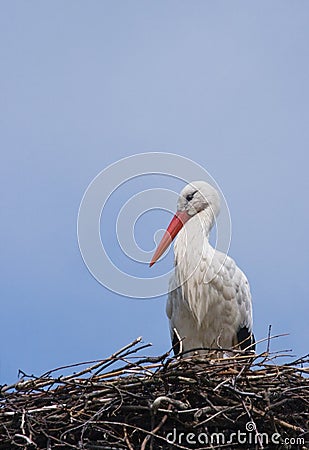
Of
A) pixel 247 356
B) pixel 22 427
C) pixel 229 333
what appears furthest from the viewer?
pixel 229 333

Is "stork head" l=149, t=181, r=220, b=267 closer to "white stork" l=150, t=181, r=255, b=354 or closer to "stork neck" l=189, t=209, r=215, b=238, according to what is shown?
"stork neck" l=189, t=209, r=215, b=238

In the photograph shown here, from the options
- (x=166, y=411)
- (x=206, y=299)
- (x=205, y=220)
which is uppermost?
(x=205, y=220)

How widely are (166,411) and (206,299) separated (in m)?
1.63

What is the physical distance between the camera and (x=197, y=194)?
6055 mm

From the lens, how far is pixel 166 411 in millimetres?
4152

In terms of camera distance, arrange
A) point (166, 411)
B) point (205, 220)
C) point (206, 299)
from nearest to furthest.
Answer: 1. point (166, 411)
2. point (206, 299)
3. point (205, 220)

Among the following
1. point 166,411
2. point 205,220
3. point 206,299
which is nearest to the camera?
point 166,411

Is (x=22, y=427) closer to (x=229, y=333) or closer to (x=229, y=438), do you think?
(x=229, y=438)

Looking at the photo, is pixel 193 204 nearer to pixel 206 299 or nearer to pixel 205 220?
pixel 205 220

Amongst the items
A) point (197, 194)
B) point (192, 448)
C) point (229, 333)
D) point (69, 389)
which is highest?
point (197, 194)

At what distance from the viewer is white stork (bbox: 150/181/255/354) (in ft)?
18.7

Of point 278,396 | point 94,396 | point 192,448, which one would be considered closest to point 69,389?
point 94,396

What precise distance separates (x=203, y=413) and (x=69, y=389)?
0.60 meters

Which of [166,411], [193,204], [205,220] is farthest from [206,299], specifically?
[166,411]
